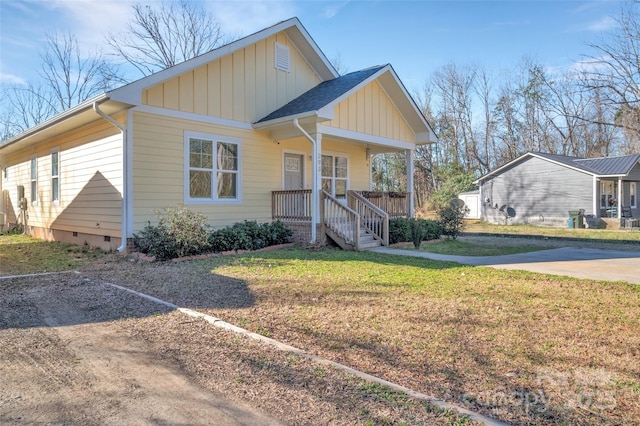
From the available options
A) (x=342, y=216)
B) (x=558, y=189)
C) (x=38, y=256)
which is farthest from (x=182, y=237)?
(x=558, y=189)

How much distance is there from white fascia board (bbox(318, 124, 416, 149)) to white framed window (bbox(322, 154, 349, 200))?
1.82m

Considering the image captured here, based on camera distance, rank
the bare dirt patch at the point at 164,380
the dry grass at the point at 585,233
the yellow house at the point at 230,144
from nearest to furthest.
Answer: the bare dirt patch at the point at 164,380 → the yellow house at the point at 230,144 → the dry grass at the point at 585,233

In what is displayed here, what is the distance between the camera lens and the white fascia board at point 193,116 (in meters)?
9.53

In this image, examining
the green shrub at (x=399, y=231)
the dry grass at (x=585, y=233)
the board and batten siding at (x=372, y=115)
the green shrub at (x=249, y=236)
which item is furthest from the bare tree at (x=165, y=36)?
the dry grass at (x=585, y=233)

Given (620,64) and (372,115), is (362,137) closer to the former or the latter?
(372,115)

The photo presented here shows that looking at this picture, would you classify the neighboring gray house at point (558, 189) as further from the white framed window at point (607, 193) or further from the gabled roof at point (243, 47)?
the gabled roof at point (243, 47)

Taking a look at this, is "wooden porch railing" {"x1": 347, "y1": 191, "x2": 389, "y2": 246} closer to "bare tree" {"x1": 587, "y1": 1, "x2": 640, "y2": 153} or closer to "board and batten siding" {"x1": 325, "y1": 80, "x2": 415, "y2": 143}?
"board and batten siding" {"x1": 325, "y1": 80, "x2": 415, "y2": 143}

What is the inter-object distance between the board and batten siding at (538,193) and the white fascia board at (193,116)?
1909 cm

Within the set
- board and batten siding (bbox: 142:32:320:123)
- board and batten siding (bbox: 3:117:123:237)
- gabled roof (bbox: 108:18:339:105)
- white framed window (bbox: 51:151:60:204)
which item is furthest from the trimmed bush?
white framed window (bbox: 51:151:60:204)

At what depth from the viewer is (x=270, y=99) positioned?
40.0ft

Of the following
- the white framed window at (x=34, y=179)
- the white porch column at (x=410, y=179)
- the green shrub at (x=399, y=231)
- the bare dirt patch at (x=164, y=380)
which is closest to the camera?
the bare dirt patch at (x=164, y=380)

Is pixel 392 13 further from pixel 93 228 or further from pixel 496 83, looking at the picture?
pixel 496 83

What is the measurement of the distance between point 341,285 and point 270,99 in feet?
24.8

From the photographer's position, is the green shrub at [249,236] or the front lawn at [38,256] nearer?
the front lawn at [38,256]
